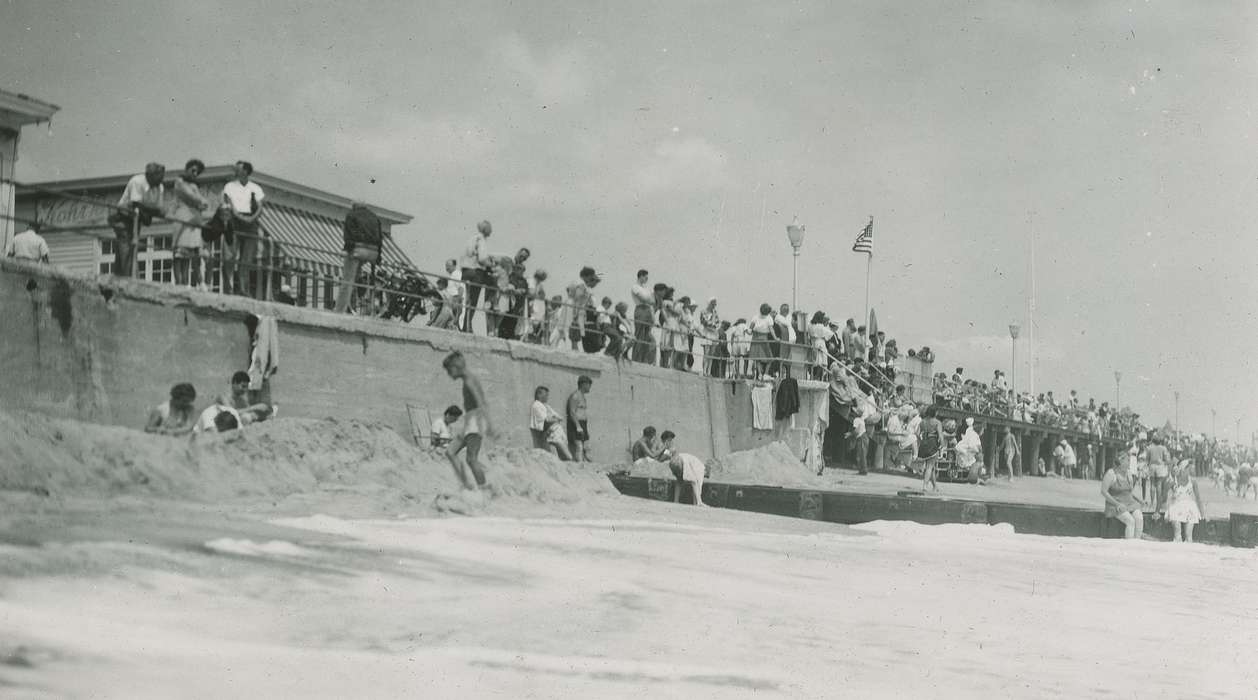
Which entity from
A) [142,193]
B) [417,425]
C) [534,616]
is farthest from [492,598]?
[417,425]

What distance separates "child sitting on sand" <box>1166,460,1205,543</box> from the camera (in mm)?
14859

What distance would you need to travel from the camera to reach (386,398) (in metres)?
15.0

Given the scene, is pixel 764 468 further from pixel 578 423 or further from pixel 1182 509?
pixel 1182 509

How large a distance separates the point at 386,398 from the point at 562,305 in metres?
4.35

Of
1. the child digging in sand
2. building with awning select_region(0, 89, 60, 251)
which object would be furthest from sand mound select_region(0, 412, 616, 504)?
building with awning select_region(0, 89, 60, 251)

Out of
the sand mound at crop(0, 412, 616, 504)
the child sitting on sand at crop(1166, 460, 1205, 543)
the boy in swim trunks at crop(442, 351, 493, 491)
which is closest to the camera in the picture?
A: the sand mound at crop(0, 412, 616, 504)

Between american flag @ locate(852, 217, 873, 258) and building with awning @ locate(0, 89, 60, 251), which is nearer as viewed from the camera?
building with awning @ locate(0, 89, 60, 251)

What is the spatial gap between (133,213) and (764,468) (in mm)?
12318

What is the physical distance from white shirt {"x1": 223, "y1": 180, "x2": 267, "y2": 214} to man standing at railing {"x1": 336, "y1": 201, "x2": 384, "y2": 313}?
150 centimetres

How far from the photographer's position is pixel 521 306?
18359mm

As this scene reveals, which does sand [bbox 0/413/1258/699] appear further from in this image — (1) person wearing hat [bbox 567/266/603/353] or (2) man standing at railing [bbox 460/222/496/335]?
(1) person wearing hat [bbox 567/266/603/353]

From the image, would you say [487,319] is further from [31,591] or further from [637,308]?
[31,591]

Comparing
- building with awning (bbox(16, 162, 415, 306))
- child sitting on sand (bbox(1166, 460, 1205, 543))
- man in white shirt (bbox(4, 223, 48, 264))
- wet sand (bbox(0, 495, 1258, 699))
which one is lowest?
wet sand (bbox(0, 495, 1258, 699))

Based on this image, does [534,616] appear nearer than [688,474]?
Yes
